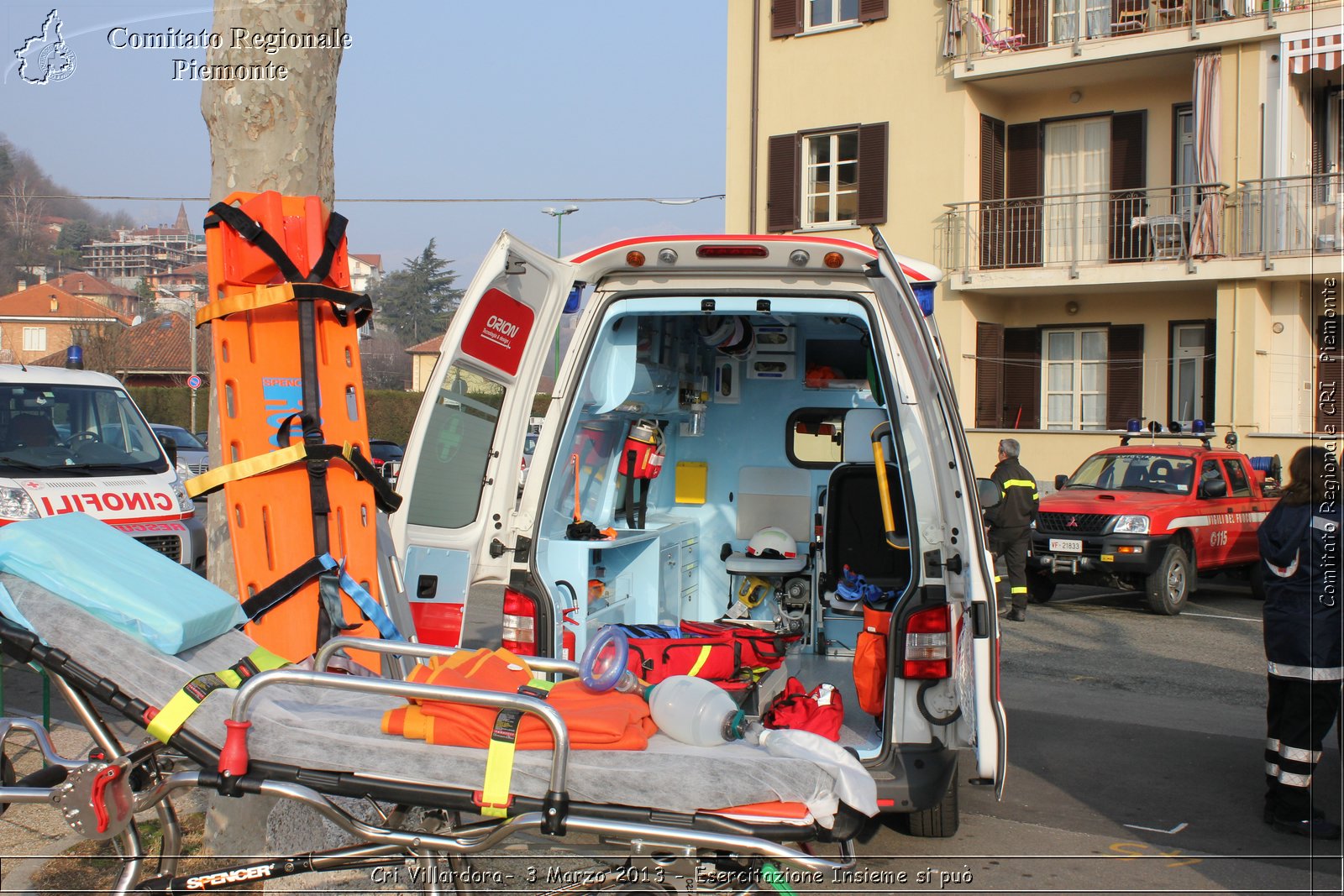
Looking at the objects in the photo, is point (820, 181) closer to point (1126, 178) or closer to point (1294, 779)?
point (1126, 178)

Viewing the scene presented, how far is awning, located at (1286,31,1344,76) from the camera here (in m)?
17.7

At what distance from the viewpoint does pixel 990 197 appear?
21.6 m

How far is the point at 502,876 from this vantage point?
4270 mm

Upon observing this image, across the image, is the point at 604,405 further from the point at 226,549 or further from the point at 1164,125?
the point at 1164,125

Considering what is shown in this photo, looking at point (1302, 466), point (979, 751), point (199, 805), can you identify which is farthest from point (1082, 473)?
point (199, 805)

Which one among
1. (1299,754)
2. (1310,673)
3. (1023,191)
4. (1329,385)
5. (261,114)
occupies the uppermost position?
(1023,191)

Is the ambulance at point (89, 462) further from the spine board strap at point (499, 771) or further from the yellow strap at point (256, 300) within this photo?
the spine board strap at point (499, 771)

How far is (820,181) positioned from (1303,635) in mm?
18224

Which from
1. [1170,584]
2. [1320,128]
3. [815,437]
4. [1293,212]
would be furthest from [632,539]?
[1320,128]

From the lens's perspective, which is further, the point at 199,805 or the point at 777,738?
the point at 199,805

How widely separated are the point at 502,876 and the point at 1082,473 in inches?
449

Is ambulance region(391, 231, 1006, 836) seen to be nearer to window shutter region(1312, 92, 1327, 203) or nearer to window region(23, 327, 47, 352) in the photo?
window shutter region(1312, 92, 1327, 203)

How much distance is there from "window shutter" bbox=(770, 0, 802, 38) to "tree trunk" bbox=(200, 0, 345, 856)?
18.9 m

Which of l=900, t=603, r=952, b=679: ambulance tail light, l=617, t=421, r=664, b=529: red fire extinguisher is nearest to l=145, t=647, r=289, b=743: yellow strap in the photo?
l=900, t=603, r=952, b=679: ambulance tail light
